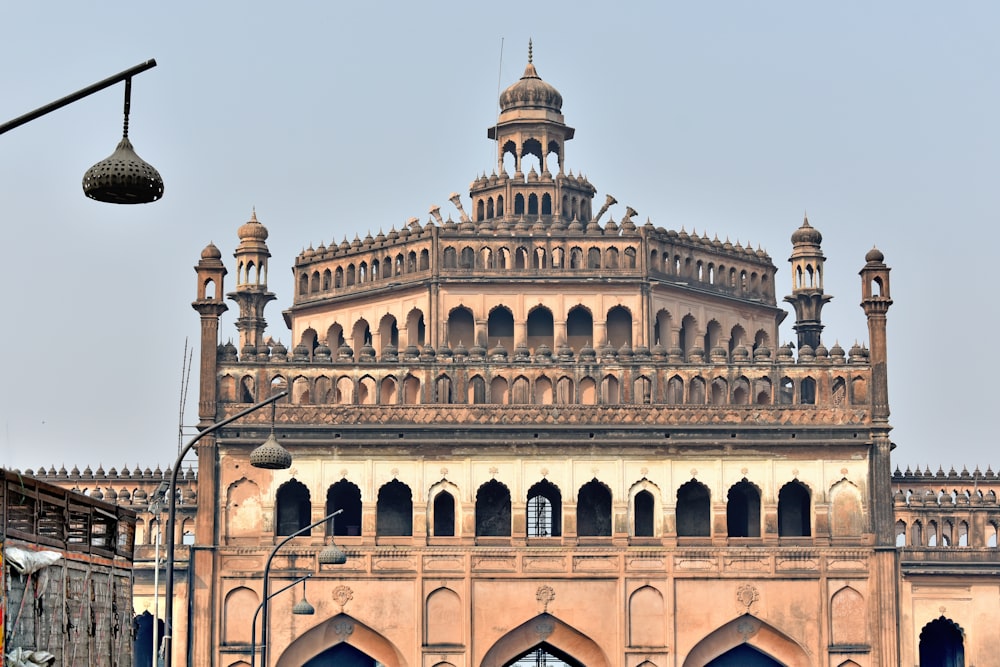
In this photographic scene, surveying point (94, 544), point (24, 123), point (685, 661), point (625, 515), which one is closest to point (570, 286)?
point (625, 515)

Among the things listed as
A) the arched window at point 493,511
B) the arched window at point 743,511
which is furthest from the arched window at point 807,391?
the arched window at point 493,511

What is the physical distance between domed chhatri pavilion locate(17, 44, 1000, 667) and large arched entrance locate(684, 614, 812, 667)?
0.26ft

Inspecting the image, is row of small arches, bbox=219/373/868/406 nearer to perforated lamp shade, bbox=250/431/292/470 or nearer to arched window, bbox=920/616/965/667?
arched window, bbox=920/616/965/667

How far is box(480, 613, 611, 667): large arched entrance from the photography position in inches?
2283

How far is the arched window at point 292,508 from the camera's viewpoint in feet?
194

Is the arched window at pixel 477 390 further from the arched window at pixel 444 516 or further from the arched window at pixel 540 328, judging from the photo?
the arched window at pixel 540 328

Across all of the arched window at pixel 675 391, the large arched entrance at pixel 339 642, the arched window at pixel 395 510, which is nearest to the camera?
the large arched entrance at pixel 339 642

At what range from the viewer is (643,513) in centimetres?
5953

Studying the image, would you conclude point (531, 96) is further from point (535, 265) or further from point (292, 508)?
point (292, 508)

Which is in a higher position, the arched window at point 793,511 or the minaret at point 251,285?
the minaret at point 251,285

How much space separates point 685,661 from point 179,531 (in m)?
14.2

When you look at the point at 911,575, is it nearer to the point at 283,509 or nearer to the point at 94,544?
the point at 283,509

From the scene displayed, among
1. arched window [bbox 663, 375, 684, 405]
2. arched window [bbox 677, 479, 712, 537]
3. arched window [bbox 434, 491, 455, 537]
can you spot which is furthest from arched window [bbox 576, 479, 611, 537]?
arched window [bbox 434, 491, 455, 537]

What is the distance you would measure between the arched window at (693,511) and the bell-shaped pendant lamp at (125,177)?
125 feet
